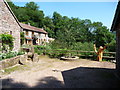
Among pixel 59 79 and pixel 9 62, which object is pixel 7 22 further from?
pixel 59 79

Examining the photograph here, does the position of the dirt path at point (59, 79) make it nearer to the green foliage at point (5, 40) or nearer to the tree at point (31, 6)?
the green foliage at point (5, 40)

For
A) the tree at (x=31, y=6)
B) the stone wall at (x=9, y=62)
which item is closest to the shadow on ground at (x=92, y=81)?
the stone wall at (x=9, y=62)

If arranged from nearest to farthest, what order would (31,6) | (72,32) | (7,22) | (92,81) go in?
(92,81), (7,22), (72,32), (31,6)

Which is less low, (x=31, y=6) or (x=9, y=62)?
(x=31, y=6)

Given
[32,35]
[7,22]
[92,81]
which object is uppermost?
[32,35]

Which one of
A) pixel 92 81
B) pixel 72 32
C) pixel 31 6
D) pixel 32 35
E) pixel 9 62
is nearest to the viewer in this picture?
pixel 92 81

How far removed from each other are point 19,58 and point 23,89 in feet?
17.5

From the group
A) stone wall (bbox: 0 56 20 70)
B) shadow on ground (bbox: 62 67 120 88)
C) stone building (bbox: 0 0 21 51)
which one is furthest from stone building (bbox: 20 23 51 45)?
shadow on ground (bbox: 62 67 120 88)

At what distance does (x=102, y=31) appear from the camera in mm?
35906

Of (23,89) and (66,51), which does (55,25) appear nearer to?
(66,51)

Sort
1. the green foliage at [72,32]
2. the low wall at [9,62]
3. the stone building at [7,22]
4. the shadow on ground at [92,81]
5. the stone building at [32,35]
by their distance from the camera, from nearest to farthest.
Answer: the shadow on ground at [92,81], the low wall at [9,62], the stone building at [7,22], the green foliage at [72,32], the stone building at [32,35]

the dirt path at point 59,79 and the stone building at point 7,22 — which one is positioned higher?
the stone building at point 7,22

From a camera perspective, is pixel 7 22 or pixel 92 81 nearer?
pixel 92 81

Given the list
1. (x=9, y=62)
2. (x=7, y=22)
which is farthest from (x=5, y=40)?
(x=9, y=62)
